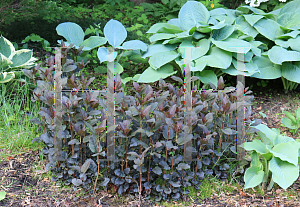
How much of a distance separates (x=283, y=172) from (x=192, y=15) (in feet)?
6.81

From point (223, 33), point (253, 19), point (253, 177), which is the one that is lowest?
point (253, 177)

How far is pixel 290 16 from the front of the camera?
3.27m

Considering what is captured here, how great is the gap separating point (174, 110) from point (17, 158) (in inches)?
49.9

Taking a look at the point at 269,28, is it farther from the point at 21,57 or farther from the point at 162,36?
the point at 21,57

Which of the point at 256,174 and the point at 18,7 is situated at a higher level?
the point at 18,7

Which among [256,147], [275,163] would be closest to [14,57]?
[256,147]

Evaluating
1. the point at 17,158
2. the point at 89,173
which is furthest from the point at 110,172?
the point at 17,158

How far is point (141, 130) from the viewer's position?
1625mm

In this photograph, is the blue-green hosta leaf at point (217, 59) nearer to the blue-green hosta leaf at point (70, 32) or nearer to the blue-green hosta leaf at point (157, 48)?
the blue-green hosta leaf at point (157, 48)

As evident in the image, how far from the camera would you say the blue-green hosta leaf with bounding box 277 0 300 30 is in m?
3.20

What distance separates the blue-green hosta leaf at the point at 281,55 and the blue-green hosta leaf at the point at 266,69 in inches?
8.1

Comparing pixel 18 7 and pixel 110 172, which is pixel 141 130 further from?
pixel 18 7

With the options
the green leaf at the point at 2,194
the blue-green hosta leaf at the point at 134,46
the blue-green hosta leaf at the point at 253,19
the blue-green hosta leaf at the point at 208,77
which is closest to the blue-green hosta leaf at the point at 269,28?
the blue-green hosta leaf at the point at 253,19

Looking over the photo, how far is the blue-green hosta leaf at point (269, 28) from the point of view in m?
3.15
